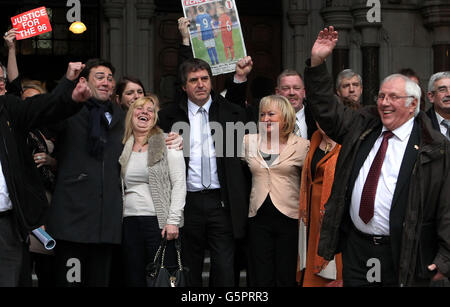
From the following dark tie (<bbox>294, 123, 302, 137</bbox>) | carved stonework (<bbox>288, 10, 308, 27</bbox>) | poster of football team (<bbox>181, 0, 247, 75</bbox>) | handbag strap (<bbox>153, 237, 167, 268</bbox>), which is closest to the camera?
handbag strap (<bbox>153, 237, 167, 268</bbox>)

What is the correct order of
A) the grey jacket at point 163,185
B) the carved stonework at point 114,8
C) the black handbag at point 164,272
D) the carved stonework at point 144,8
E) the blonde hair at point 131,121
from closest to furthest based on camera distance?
the black handbag at point 164,272
the grey jacket at point 163,185
the blonde hair at point 131,121
the carved stonework at point 114,8
the carved stonework at point 144,8

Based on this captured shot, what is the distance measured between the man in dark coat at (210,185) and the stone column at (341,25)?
5.14 metres

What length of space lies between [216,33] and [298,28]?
5.16m

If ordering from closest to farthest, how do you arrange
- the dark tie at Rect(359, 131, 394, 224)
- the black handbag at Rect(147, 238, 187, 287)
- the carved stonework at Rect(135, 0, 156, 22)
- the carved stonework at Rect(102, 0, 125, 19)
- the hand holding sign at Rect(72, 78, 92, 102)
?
the dark tie at Rect(359, 131, 394, 224) < the hand holding sign at Rect(72, 78, 92, 102) < the black handbag at Rect(147, 238, 187, 287) < the carved stonework at Rect(102, 0, 125, 19) < the carved stonework at Rect(135, 0, 156, 22)

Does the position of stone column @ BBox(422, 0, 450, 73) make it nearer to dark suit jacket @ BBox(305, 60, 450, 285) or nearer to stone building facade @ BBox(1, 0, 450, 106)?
stone building facade @ BBox(1, 0, 450, 106)

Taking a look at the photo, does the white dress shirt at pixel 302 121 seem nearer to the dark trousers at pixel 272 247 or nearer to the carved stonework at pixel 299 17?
the dark trousers at pixel 272 247

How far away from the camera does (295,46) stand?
12.2 m

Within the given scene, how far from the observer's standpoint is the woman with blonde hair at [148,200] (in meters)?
6.48

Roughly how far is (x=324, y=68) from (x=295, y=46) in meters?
6.90

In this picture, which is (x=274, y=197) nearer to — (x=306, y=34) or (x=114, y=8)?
(x=114, y=8)

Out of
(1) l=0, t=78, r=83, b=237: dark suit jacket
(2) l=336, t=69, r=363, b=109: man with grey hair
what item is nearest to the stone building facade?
(2) l=336, t=69, r=363, b=109: man with grey hair

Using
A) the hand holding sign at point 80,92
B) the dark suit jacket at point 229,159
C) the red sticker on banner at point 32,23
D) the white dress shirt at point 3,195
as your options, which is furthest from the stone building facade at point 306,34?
the white dress shirt at point 3,195

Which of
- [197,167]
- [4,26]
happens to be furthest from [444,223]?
[4,26]

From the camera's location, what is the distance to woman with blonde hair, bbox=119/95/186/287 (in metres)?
6.48
